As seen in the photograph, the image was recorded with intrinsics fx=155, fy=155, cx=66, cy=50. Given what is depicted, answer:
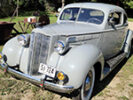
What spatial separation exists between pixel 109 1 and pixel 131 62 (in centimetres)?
2439

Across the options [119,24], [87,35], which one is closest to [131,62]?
[119,24]

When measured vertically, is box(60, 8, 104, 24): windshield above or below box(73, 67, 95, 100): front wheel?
above

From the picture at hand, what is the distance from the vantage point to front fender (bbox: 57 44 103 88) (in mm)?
2498

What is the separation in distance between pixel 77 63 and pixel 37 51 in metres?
0.78

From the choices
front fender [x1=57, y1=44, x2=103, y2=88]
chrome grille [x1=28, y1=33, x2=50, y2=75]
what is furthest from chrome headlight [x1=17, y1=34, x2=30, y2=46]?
front fender [x1=57, y1=44, x2=103, y2=88]

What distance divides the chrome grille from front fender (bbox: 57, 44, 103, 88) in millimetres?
344

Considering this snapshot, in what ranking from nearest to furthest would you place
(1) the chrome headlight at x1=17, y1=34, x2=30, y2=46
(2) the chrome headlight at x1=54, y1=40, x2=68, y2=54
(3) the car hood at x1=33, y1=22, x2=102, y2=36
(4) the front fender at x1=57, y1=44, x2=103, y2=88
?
(4) the front fender at x1=57, y1=44, x2=103, y2=88, (2) the chrome headlight at x1=54, y1=40, x2=68, y2=54, (3) the car hood at x1=33, y1=22, x2=102, y2=36, (1) the chrome headlight at x1=17, y1=34, x2=30, y2=46

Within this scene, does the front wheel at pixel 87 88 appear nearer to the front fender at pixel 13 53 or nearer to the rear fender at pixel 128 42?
the front fender at pixel 13 53

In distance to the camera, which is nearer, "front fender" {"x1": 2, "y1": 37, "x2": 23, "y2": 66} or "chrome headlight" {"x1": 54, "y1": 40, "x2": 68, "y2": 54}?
"chrome headlight" {"x1": 54, "y1": 40, "x2": 68, "y2": 54}

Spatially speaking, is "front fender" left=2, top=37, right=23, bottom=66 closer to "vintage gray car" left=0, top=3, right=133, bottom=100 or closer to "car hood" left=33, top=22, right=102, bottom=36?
"vintage gray car" left=0, top=3, right=133, bottom=100

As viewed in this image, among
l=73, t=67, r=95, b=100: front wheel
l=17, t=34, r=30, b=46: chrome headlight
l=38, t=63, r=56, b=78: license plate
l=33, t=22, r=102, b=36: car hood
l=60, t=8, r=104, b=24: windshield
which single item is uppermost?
l=60, t=8, r=104, b=24: windshield

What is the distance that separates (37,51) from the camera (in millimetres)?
2832

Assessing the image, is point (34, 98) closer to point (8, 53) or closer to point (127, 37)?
point (8, 53)

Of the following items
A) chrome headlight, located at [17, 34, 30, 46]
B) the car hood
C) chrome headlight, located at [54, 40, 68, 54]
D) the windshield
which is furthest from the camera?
the windshield
